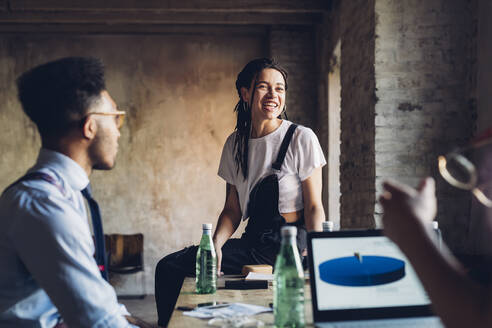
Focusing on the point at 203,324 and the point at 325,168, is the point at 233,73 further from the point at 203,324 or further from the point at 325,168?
the point at 203,324

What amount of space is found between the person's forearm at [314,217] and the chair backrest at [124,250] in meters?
5.09

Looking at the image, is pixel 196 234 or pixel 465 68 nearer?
pixel 465 68

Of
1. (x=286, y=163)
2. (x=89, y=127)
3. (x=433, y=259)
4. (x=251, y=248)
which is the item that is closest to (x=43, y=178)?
(x=89, y=127)

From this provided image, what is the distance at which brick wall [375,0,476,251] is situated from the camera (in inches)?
156

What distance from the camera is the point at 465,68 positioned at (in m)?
3.96

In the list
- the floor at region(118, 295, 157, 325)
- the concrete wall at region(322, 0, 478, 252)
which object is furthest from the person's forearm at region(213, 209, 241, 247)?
the floor at region(118, 295, 157, 325)

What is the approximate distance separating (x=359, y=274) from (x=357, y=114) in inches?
133

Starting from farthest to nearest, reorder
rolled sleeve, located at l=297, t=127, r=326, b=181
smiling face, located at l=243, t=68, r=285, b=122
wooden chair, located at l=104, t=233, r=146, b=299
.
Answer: wooden chair, located at l=104, t=233, r=146, b=299
smiling face, located at l=243, t=68, r=285, b=122
rolled sleeve, located at l=297, t=127, r=326, b=181

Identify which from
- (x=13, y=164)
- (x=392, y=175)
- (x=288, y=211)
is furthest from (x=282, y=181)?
(x=13, y=164)

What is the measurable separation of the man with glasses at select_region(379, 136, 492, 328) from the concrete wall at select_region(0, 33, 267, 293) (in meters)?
6.65

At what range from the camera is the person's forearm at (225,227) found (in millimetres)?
2689

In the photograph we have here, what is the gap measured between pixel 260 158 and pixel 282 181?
0.62 ft

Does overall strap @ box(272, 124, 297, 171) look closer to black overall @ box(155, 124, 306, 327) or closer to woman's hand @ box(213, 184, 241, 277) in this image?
black overall @ box(155, 124, 306, 327)

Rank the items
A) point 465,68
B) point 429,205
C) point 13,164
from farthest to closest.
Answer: point 13,164
point 465,68
point 429,205
